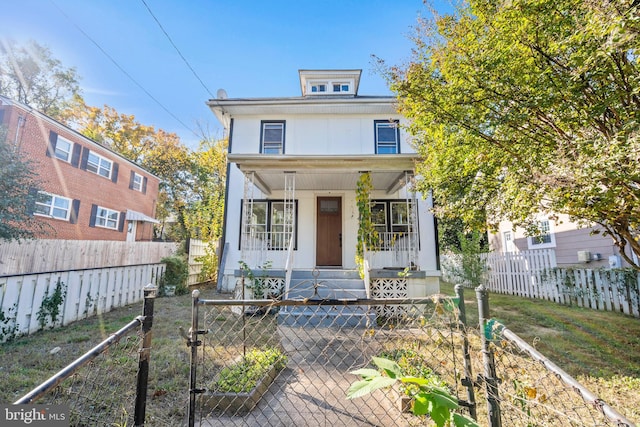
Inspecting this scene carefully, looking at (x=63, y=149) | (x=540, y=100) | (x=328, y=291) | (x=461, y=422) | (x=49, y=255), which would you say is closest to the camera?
(x=461, y=422)

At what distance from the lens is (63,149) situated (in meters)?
12.9

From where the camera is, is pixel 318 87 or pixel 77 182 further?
pixel 77 182

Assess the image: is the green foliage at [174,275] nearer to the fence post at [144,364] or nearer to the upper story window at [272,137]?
the upper story window at [272,137]

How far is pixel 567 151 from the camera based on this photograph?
3.44 meters

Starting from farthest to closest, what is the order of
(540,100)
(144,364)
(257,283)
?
(257,283)
(540,100)
(144,364)

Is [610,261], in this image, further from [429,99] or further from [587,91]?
[429,99]

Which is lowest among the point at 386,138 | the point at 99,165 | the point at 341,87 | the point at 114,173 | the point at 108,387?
the point at 108,387

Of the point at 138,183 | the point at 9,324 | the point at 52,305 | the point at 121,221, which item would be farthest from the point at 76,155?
the point at 9,324

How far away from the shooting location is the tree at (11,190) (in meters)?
6.96

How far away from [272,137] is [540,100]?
25.8 feet

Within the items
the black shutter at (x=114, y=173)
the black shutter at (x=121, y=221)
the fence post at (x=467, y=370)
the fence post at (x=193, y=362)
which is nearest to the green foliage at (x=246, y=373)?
the fence post at (x=193, y=362)

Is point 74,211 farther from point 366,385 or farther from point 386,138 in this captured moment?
point 366,385

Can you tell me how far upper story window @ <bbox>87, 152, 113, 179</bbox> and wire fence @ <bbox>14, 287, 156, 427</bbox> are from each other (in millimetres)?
14244

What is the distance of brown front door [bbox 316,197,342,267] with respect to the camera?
30.5 feet
